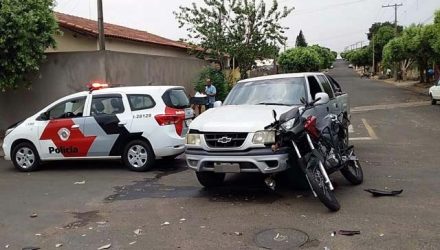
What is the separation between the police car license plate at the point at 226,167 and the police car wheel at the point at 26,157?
5.14 m

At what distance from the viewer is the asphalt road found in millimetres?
5516

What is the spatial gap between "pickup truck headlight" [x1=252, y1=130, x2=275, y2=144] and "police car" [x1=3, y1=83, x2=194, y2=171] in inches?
123

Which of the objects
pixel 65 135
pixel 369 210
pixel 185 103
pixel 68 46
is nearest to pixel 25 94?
pixel 68 46

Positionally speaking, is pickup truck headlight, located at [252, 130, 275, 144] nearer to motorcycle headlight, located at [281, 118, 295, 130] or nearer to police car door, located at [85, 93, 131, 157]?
motorcycle headlight, located at [281, 118, 295, 130]

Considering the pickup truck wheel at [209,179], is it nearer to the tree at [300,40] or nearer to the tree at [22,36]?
the tree at [22,36]

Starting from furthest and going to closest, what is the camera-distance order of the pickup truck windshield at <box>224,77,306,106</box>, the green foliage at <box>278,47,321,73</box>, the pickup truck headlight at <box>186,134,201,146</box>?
the green foliage at <box>278,47,321,73</box>
the pickup truck windshield at <box>224,77,306,106</box>
the pickup truck headlight at <box>186,134,201,146</box>

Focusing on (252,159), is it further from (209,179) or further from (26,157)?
(26,157)

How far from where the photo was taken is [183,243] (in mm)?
5434

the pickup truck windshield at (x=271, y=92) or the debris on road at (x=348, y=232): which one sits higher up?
the pickup truck windshield at (x=271, y=92)

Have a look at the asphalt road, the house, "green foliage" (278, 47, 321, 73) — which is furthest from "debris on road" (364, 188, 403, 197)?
"green foliage" (278, 47, 321, 73)

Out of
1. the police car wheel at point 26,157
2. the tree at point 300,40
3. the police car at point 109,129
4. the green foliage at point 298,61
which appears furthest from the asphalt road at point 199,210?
the tree at point 300,40

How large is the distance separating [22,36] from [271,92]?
825cm

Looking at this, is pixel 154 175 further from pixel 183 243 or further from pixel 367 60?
pixel 367 60

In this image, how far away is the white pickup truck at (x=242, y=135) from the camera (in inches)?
271
